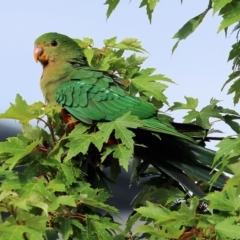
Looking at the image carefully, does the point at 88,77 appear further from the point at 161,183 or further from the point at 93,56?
the point at 161,183

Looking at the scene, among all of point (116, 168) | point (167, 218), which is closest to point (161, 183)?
point (116, 168)

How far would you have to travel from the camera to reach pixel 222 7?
173cm

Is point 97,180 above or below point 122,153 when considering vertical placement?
below

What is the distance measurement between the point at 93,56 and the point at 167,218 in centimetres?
97

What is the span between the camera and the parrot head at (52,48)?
259 cm

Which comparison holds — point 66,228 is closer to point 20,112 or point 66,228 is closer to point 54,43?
point 20,112

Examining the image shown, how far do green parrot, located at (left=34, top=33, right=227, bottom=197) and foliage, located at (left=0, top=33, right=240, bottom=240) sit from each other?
0.17 ft

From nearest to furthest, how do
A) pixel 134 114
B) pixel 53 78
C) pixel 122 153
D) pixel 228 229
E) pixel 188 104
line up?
pixel 228 229, pixel 122 153, pixel 134 114, pixel 188 104, pixel 53 78

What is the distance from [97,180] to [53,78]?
0.70 m

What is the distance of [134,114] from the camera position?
2.10 meters

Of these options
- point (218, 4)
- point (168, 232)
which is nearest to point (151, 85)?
point (218, 4)

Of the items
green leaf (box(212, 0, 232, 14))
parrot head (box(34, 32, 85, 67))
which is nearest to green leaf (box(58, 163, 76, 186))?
green leaf (box(212, 0, 232, 14))

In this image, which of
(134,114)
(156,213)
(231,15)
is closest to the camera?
(156,213)

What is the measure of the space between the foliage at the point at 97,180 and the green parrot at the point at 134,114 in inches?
2.1
